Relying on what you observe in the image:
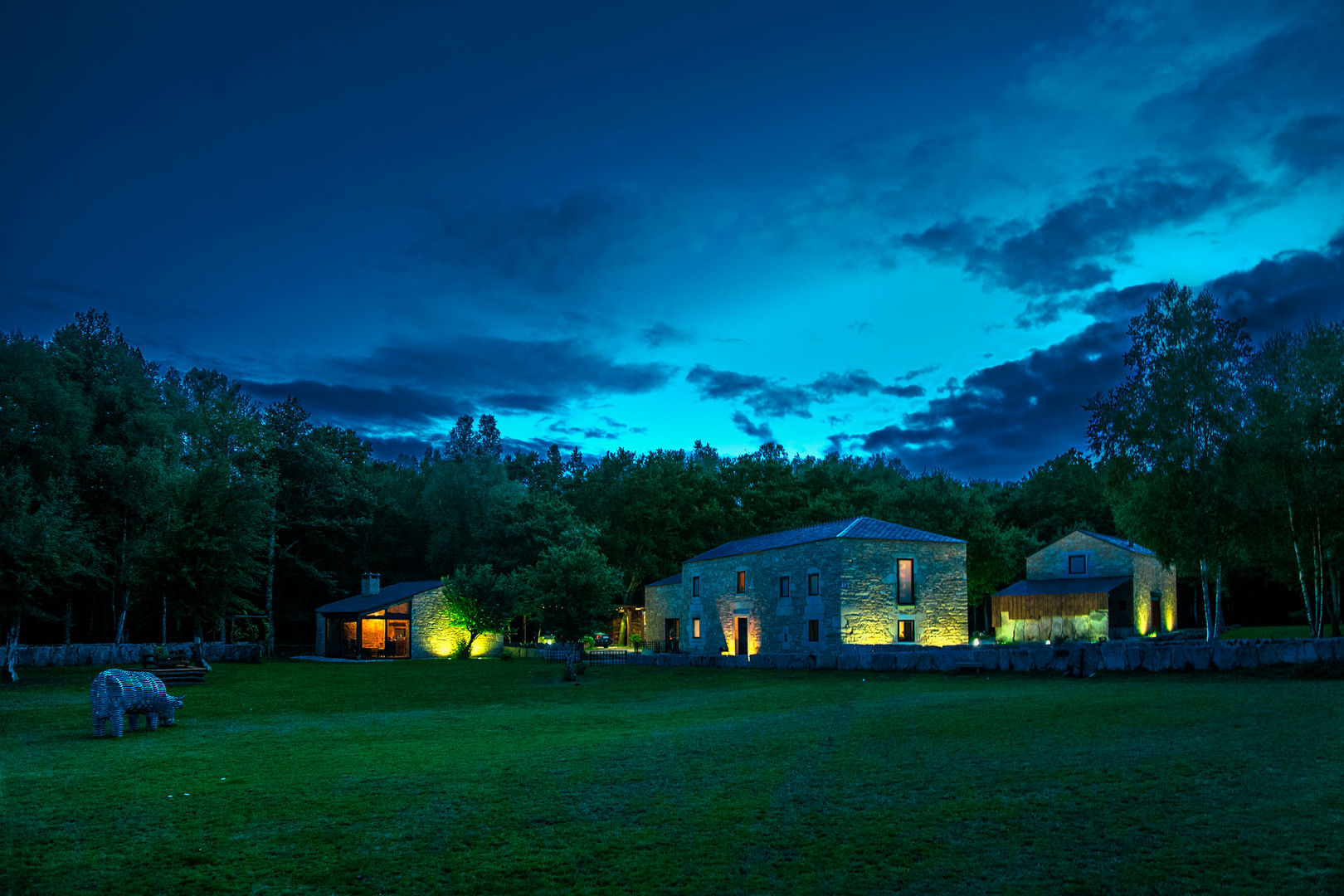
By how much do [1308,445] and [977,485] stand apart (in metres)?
43.1

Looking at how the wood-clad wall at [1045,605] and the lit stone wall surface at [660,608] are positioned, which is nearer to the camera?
the wood-clad wall at [1045,605]

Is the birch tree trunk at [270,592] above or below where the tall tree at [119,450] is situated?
below

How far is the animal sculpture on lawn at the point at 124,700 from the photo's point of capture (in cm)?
1564

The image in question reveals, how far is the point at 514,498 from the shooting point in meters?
59.5

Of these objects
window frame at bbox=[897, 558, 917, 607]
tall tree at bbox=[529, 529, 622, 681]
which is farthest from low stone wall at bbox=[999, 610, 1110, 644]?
tall tree at bbox=[529, 529, 622, 681]

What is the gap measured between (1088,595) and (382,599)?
40724 millimetres

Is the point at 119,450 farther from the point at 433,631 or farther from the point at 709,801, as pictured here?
the point at 709,801

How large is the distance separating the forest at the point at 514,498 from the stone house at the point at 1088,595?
255cm

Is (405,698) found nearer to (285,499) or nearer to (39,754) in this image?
(39,754)

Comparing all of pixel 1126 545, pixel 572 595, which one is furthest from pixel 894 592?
pixel 1126 545

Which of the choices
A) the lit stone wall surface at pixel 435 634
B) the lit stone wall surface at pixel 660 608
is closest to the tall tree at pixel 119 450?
the lit stone wall surface at pixel 435 634

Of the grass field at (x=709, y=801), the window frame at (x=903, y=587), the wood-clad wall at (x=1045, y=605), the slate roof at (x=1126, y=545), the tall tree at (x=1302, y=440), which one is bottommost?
the wood-clad wall at (x=1045, y=605)

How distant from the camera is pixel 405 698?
2408cm

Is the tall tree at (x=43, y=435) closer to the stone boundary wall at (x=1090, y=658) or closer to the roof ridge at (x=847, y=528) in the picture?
the stone boundary wall at (x=1090, y=658)
